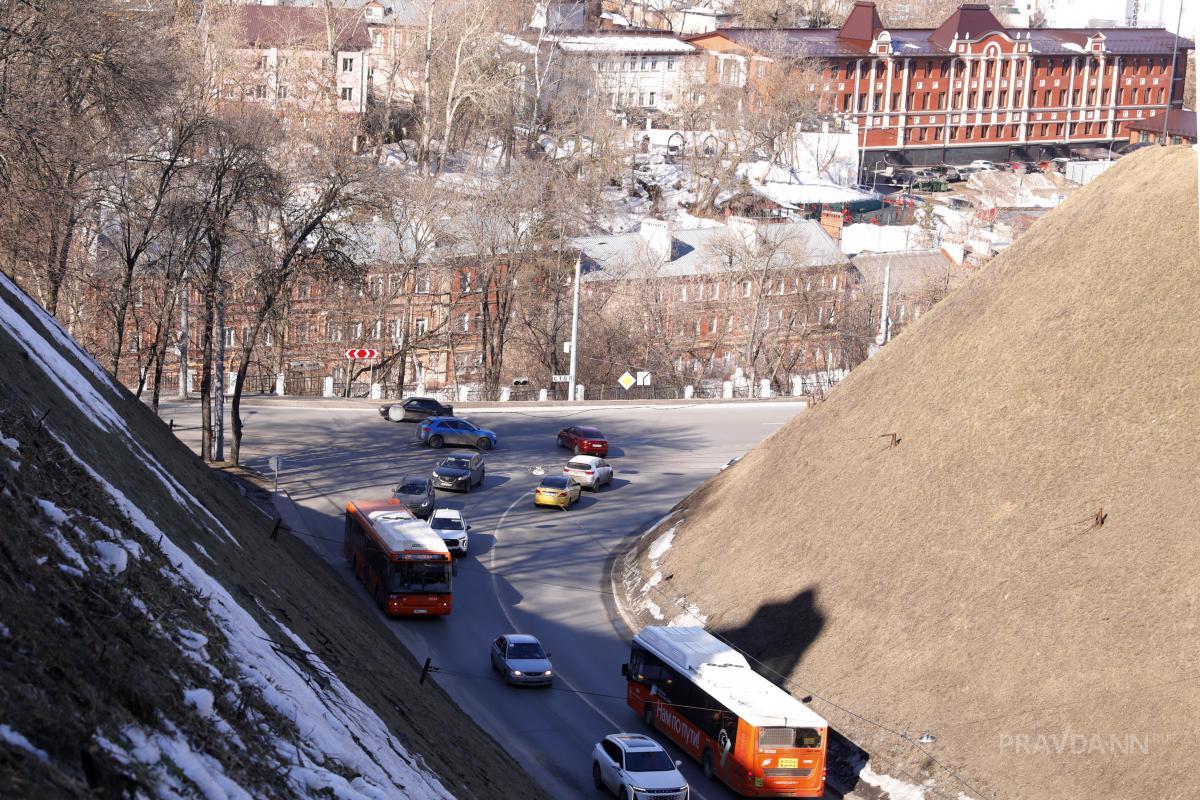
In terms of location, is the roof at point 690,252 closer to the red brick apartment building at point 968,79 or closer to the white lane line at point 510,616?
the white lane line at point 510,616

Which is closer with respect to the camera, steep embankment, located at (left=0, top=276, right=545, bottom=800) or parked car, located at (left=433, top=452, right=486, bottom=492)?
steep embankment, located at (left=0, top=276, right=545, bottom=800)

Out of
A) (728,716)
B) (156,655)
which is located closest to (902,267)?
(728,716)

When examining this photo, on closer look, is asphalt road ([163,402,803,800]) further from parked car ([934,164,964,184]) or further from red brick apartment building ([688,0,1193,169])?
parked car ([934,164,964,184])

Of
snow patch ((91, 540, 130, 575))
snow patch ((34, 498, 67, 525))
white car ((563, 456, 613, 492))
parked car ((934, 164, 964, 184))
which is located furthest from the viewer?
parked car ((934, 164, 964, 184))

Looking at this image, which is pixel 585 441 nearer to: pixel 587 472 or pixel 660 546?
pixel 587 472

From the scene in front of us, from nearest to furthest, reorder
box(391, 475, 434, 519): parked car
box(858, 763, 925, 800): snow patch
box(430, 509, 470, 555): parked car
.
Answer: box(858, 763, 925, 800): snow patch
box(430, 509, 470, 555): parked car
box(391, 475, 434, 519): parked car

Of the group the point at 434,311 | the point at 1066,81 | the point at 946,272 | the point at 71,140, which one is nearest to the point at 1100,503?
the point at 71,140

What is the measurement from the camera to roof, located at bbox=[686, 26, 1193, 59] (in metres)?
147

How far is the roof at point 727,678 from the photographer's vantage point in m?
26.2

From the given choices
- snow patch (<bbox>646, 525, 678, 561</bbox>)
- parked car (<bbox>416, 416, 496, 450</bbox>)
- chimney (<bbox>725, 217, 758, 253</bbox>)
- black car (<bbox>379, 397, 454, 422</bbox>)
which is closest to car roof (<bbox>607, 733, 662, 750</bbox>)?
snow patch (<bbox>646, 525, 678, 561</bbox>)

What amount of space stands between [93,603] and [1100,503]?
23545mm

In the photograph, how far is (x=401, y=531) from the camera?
35.6 metres

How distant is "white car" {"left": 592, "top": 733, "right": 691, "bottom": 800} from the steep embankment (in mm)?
2049

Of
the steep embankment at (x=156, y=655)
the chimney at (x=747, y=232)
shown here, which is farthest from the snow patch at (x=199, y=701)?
the chimney at (x=747, y=232)
